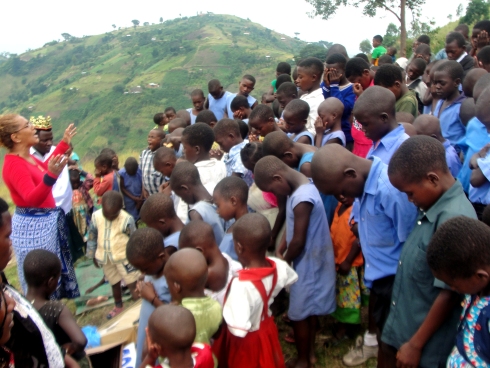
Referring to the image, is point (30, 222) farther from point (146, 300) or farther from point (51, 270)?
point (146, 300)

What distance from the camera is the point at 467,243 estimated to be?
1.54 meters

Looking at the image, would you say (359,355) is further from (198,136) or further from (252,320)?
(198,136)

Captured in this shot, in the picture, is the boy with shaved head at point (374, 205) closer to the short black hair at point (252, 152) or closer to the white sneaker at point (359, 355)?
the white sneaker at point (359, 355)

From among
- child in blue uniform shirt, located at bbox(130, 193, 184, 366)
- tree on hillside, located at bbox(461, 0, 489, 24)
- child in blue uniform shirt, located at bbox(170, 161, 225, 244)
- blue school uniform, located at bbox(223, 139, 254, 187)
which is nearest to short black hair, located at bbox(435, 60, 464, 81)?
blue school uniform, located at bbox(223, 139, 254, 187)

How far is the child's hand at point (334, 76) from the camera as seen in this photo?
4703mm

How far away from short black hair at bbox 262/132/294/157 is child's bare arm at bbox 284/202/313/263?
0.70 metres

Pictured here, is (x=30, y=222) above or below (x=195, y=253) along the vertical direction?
below

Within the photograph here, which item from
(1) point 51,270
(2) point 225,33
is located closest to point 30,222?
(1) point 51,270

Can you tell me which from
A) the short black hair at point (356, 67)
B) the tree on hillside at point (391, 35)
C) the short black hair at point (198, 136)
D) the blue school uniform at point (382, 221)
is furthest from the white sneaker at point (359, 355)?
the tree on hillside at point (391, 35)

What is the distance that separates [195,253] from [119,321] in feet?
5.40

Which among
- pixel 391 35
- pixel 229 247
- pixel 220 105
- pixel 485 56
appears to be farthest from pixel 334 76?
pixel 391 35

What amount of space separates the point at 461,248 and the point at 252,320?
1.22m

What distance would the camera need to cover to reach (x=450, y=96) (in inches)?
155

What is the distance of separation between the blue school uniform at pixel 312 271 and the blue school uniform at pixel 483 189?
99cm
